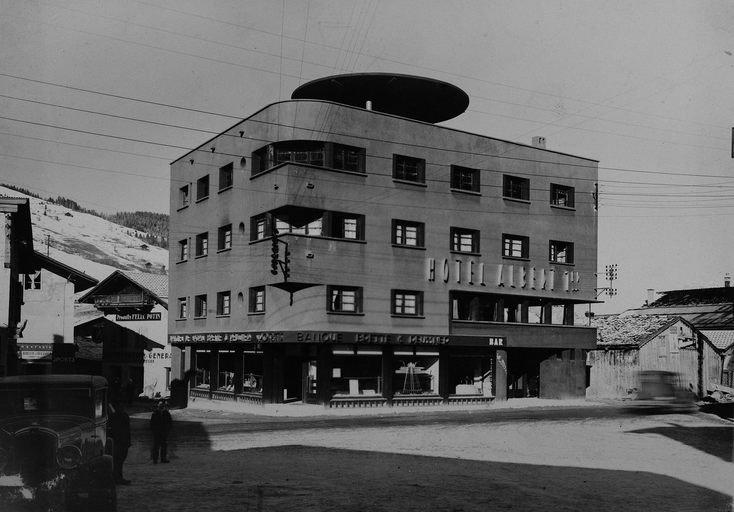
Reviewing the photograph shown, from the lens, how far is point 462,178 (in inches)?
1746

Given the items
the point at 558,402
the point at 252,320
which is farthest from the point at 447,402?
the point at 252,320

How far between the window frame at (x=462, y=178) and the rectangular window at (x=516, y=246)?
3522 mm

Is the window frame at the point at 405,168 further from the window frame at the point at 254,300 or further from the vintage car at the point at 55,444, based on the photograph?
the vintage car at the point at 55,444

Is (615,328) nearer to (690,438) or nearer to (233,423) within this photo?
(690,438)

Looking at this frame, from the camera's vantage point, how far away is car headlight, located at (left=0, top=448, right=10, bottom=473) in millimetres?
12125

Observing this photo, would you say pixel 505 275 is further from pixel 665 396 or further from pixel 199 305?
pixel 199 305

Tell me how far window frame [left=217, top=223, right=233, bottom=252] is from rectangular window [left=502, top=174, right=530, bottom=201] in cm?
1626

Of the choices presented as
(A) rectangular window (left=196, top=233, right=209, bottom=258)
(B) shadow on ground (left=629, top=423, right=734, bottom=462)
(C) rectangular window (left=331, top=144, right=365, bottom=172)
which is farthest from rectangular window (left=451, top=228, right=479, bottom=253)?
(B) shadow on ground (left=629, top=423, right=734, bottom=462)

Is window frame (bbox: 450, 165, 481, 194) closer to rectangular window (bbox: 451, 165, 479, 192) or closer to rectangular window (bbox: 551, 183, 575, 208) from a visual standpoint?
rectangular window (bbox: 451, 165, 479, 192)

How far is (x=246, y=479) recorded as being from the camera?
16.3 m

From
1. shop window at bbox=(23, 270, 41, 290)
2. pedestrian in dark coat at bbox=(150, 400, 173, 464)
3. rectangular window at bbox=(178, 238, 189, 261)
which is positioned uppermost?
rectangular window at bbox=(178, 238, 189, 261)

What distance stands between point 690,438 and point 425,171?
826 inches

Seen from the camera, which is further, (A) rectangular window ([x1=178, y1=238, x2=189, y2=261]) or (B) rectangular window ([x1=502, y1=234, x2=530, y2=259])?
(A) rectangular window ([x1=178, y1=238, x2=189, y2=261])

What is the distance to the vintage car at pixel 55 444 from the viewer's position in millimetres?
11141
